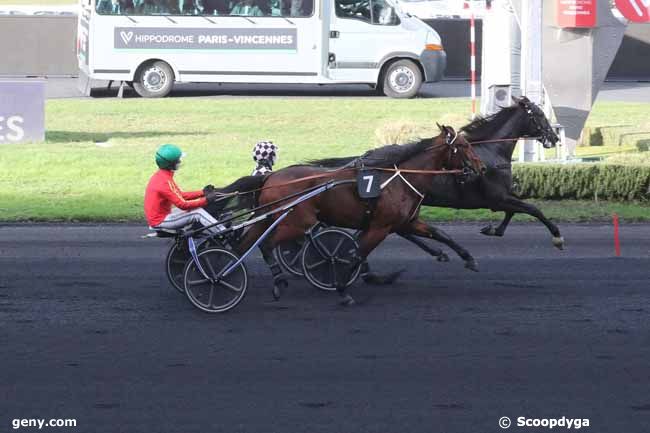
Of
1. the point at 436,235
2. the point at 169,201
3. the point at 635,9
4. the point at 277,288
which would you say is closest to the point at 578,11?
the point at 635,9

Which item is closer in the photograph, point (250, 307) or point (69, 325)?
point (69, 325)

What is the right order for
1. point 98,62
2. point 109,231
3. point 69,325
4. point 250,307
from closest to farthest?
point 69,325, point 250,307, point 109,231, point 98,62

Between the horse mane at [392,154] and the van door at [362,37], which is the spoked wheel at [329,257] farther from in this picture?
the van door at [362,37]

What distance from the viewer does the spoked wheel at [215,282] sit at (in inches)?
351

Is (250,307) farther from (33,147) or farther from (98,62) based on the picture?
(98,62)

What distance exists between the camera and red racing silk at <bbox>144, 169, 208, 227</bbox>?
898 cm

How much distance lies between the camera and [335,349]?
26.0 ft

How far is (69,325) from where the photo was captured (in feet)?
28.2

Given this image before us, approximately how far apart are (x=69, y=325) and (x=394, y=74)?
1881 centimetres

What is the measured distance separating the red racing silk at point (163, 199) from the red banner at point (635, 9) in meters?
9.30

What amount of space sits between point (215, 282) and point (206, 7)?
720 inches

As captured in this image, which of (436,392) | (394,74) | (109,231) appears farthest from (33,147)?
(436,392)

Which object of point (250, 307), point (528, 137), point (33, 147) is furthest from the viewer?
point (33, 147)

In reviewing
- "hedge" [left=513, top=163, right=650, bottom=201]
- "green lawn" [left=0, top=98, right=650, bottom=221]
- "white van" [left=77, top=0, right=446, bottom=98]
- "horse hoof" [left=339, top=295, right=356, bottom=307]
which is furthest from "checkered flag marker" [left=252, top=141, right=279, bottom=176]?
"white van" [left=77, top=0, right=446, bottom=98]
